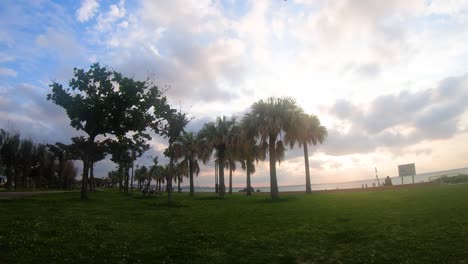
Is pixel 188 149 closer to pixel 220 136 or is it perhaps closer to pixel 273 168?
pixel 220 136

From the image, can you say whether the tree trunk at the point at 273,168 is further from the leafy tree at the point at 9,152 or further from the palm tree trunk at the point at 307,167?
the leafy tree at the point at 9,152

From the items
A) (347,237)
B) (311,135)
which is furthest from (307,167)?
(347,237)

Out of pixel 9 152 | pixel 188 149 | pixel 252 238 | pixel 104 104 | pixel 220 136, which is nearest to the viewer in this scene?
pixel 252 238

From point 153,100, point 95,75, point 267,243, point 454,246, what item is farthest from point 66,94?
point 454,246

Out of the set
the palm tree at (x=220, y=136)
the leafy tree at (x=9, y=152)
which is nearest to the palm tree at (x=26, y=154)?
the leafy tree at (x=9, y=152)

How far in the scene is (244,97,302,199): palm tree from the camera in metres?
36.1

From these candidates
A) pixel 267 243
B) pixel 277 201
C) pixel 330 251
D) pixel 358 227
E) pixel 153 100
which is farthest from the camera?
pixel 153 100

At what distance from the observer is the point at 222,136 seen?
Answer: 4784 cm

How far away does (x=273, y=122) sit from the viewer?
3606 cm

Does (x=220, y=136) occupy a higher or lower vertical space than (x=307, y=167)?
higher

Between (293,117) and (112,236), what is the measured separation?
25259 mm

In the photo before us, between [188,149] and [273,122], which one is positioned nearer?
[273,122]

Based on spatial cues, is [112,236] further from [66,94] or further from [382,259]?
[66,94]

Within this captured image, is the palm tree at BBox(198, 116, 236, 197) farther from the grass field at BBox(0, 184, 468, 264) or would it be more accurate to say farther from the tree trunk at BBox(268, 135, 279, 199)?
the grass field at BBox(0, 184, 468, 264)
